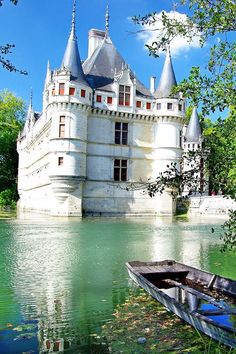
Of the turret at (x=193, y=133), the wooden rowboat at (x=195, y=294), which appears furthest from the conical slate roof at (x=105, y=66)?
the wooden rowboat at (x=195, y=294)

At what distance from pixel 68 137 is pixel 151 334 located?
23.7 m

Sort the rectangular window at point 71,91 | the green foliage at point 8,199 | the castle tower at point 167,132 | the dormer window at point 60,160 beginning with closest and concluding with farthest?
the rectangular window at point 71,91, the dormer window at point 60,160, the castle tower at point 167,132, the green foliage at point 8,199

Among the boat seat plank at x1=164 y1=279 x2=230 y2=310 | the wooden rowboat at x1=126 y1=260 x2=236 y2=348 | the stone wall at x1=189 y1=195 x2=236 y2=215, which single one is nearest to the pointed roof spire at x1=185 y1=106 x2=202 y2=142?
the stone wall at x1=189 y1=195 x2=236 y2=215

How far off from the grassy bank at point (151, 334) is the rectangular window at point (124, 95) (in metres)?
25.3

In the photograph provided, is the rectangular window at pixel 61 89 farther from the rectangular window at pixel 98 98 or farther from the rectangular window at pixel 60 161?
the rectangular window at pixel 60 161

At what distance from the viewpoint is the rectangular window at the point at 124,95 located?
30275 mm

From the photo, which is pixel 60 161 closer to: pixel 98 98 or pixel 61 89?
pixel 61 89

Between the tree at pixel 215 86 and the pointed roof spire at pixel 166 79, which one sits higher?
the pointed roof spire at pixel 166 79

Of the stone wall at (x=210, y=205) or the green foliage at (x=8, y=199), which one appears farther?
the green foliage at (x=8, y=199)

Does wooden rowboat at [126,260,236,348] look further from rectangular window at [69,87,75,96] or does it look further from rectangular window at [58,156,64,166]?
rectangular window at [69,87,75,96]

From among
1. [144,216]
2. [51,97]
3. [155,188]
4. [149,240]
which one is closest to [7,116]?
[51,97]

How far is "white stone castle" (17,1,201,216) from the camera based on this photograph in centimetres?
2777

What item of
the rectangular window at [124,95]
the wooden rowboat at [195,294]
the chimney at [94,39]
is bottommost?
the wooden rowboat at [195,294]

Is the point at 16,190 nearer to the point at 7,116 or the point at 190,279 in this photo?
the point at 7,116
